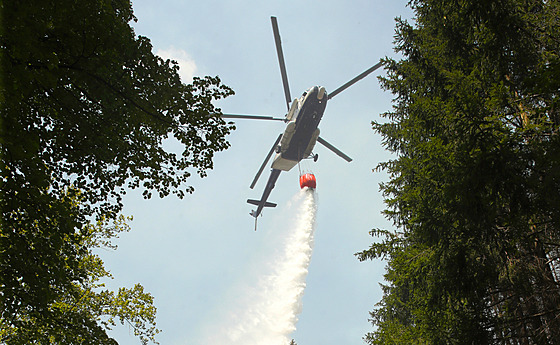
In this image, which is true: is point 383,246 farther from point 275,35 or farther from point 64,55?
point 275,35

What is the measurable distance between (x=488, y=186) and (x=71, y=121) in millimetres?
6632

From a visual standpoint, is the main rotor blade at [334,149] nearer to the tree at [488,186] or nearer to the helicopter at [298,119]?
the helicopter at [298,119]

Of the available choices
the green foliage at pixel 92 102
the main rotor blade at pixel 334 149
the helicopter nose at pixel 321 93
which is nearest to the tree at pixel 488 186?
the green foliage at pixel 92 102

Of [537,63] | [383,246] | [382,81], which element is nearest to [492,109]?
[537,63]

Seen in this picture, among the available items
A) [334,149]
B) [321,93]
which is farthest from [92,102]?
[334,149]

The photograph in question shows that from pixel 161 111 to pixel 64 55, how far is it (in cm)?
163

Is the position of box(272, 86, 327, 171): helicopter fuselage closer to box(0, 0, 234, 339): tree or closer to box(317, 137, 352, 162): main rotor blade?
box(317, 137, 352, 162): main rotor blade

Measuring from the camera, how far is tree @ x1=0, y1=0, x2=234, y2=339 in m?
5.38

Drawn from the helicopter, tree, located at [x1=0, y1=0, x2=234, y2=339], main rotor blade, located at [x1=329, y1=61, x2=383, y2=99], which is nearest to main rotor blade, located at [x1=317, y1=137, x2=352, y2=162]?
the helicopter

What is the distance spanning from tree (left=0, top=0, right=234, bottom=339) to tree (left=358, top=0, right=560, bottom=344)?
4103 mm

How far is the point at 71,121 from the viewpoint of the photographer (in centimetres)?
668

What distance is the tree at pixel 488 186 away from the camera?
652 centimetres

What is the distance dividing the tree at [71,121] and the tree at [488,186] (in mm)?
4103

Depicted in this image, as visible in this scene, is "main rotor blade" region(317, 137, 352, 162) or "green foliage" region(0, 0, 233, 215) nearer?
"green foliage" region(0, 0, 233, 215)
